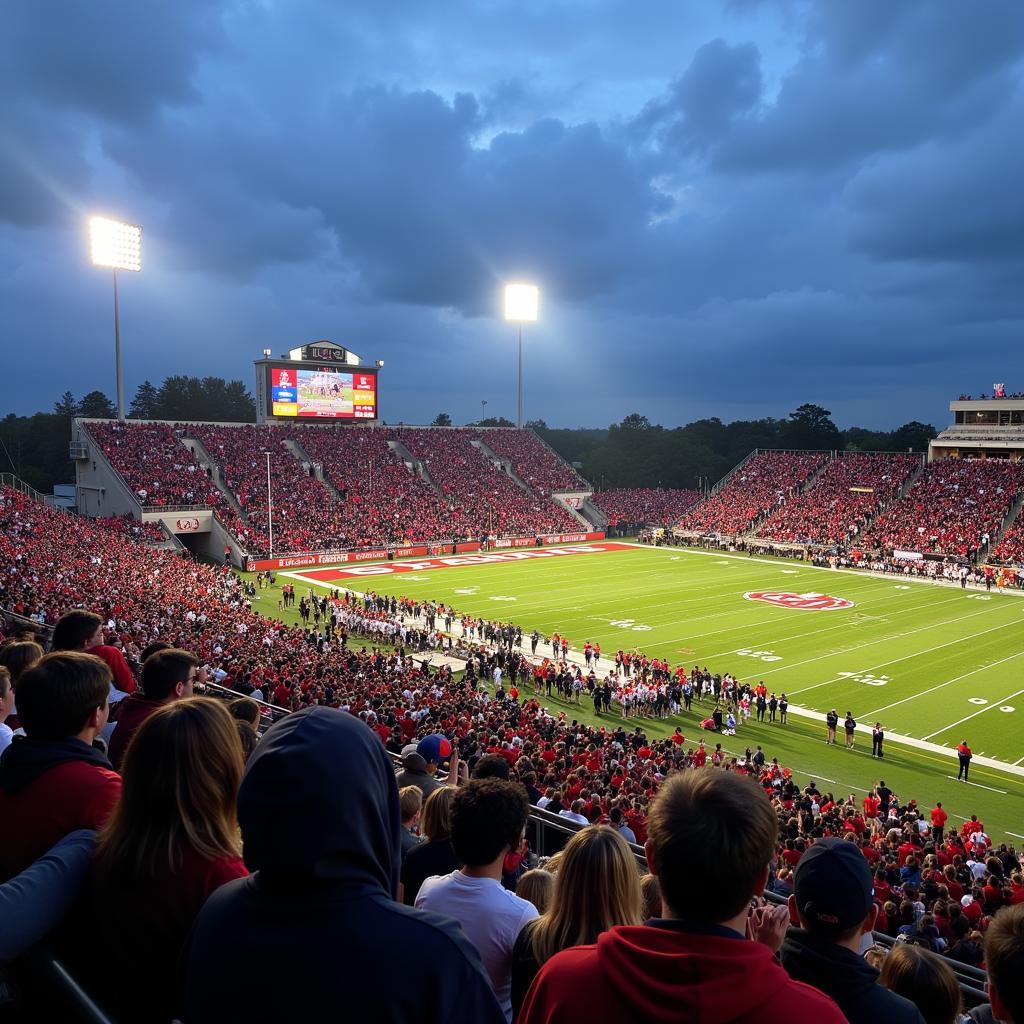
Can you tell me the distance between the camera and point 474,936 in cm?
333

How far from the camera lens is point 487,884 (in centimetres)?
342

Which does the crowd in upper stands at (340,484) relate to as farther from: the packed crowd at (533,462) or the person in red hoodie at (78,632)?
the person in red hoodie at (78,632)

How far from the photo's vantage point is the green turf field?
64.2ft

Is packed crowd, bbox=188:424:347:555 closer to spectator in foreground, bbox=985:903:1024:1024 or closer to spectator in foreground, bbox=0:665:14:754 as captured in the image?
spectator in foreground, bbox=0:665:14:754

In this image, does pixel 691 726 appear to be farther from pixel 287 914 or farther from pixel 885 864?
pixel 287 914

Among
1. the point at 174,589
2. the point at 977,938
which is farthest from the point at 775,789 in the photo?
the point at 174,589

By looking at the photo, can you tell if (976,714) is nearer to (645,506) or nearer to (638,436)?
(645,506)

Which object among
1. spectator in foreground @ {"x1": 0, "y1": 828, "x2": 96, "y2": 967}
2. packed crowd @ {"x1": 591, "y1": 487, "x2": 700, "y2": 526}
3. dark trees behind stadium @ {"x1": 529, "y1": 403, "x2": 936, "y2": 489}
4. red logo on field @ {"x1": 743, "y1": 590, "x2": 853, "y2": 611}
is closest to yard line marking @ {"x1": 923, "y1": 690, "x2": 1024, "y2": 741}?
red logo on field @ {"x1": 743, "y1": 590, "x2": 853, "y2": 611}

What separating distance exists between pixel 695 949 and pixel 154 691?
3577 millimetres

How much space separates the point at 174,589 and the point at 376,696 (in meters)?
14.7

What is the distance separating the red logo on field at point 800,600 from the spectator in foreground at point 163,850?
122 feet

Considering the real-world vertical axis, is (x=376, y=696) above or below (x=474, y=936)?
below

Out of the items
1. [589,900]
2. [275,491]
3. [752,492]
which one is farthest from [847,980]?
[752,492]

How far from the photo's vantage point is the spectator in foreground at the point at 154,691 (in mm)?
4555
